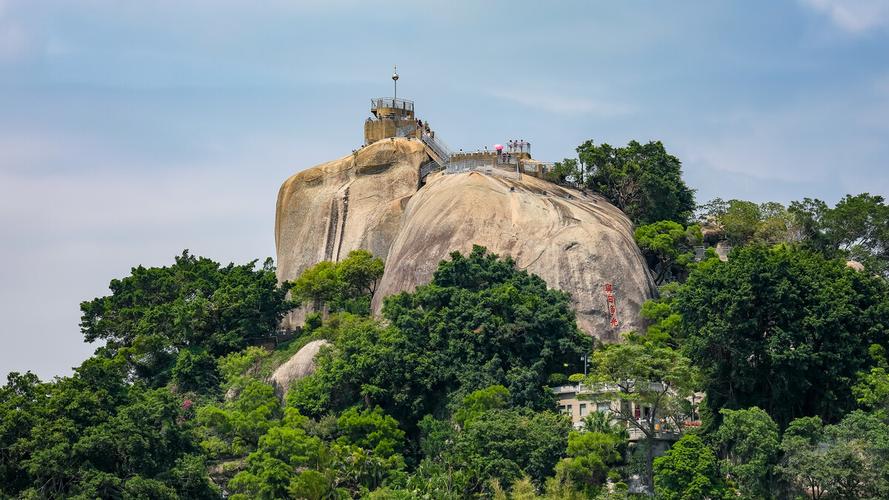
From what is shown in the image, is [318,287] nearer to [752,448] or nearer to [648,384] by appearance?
[648,384]

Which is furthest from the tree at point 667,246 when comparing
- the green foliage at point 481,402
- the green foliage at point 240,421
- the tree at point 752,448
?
the tree at point 752,448

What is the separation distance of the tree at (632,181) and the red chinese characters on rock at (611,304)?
10409 millimetres

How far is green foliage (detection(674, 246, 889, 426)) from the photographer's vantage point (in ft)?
190

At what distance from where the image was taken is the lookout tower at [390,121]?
85812mm

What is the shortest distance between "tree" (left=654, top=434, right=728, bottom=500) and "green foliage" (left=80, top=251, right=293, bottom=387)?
2313 cm

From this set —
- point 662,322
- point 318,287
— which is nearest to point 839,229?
point 662,322

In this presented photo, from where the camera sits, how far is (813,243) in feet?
247

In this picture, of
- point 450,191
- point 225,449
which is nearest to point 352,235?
point 450,191

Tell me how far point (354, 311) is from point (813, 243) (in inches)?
762

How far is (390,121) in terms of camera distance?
86188 millimetres

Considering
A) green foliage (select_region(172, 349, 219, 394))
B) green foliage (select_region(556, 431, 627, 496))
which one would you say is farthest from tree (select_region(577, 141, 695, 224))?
green foliage (select_region(556, 431, 627, 496))

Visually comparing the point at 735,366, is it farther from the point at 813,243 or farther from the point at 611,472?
the point at 813,243

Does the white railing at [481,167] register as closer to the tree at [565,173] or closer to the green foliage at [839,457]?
the tree at [565,173]

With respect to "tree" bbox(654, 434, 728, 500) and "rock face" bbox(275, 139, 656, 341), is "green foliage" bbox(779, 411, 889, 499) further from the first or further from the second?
"rock face" bbox(275, 139, 656, 341)
